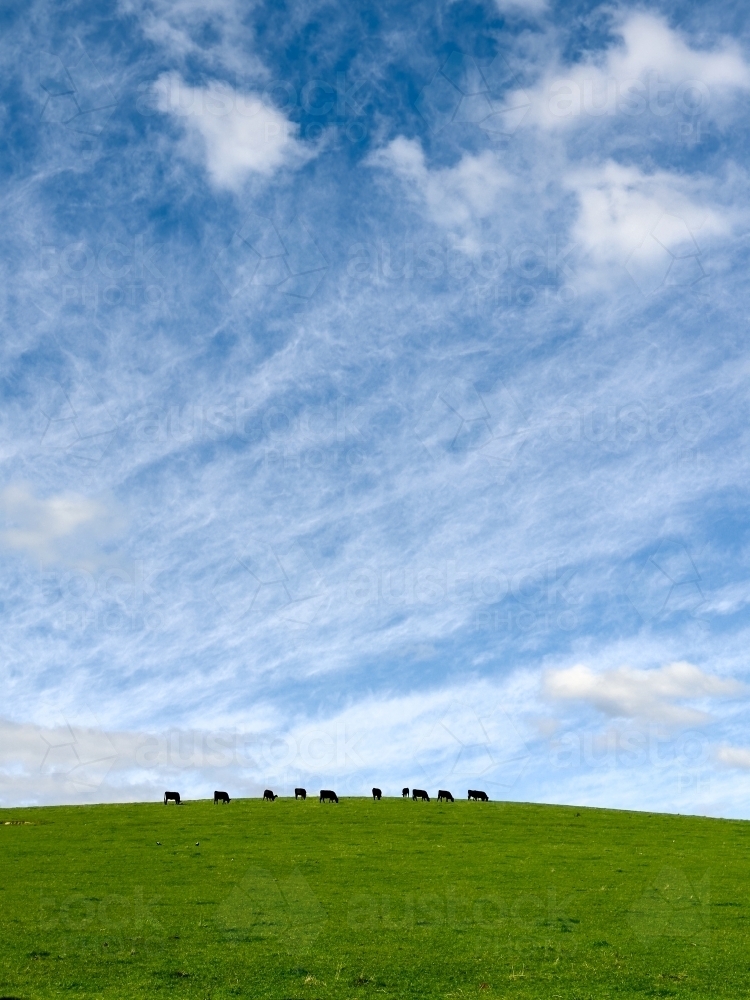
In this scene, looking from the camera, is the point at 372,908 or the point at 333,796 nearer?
the point at 372,908

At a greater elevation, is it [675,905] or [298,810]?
[298,810]

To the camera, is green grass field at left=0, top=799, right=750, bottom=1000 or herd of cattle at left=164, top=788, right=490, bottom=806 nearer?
green grass field at left=0, top=799, right=750, bottom=1000

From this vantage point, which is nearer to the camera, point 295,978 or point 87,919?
point 295,978

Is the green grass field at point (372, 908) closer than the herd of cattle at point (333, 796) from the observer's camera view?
Yes

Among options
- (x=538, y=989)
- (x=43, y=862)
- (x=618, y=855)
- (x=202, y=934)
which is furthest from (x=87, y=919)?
(x=618, y=855)

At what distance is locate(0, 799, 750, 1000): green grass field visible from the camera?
22.0 meters

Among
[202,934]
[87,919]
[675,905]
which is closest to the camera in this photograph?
[202,934]

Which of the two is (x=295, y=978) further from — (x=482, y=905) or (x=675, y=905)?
(x=675, y=905)

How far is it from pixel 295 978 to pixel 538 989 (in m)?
6.09

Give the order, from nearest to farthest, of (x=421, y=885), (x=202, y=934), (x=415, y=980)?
1. (x=415, y=980)
2. (x=202, y=934)
3. (x=421, y=885)

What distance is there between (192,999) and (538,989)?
834cm

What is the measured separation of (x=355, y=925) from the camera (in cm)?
2722

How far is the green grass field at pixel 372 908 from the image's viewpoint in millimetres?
22047

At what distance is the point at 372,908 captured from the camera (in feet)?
96.9
